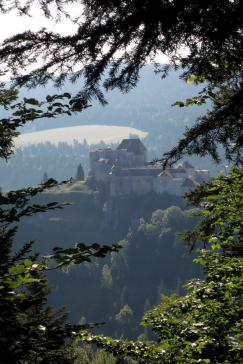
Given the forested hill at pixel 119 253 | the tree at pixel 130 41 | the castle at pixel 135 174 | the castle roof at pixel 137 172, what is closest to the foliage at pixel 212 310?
the tree at pixel 130 41

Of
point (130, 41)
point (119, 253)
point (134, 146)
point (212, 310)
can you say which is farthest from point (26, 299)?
point (134, 146)

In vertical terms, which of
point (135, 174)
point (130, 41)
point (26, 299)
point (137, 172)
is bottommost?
point (135, 174)

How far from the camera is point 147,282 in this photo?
12950 cm

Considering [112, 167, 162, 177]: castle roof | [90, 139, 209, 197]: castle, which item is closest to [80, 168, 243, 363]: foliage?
[90, 139, 209, 197]: castle

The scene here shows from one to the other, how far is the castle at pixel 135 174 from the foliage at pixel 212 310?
445 ft

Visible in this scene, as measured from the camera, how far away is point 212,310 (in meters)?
9.38

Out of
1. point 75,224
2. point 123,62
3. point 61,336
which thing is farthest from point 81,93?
point 75,224

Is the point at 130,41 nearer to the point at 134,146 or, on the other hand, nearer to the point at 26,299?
the point at 26,299

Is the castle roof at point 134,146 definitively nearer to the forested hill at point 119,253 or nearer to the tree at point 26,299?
the forested hill at point 119,253

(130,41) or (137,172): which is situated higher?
(130,41)

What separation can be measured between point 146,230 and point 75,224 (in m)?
23.2

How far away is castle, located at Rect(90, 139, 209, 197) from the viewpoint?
152375 mm

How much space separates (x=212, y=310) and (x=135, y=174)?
146581mm

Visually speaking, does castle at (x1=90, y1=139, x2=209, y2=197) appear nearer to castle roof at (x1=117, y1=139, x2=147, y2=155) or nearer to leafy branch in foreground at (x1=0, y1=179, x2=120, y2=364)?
castle roof at (x1=117, y1=139, x2=147, y2=155)
